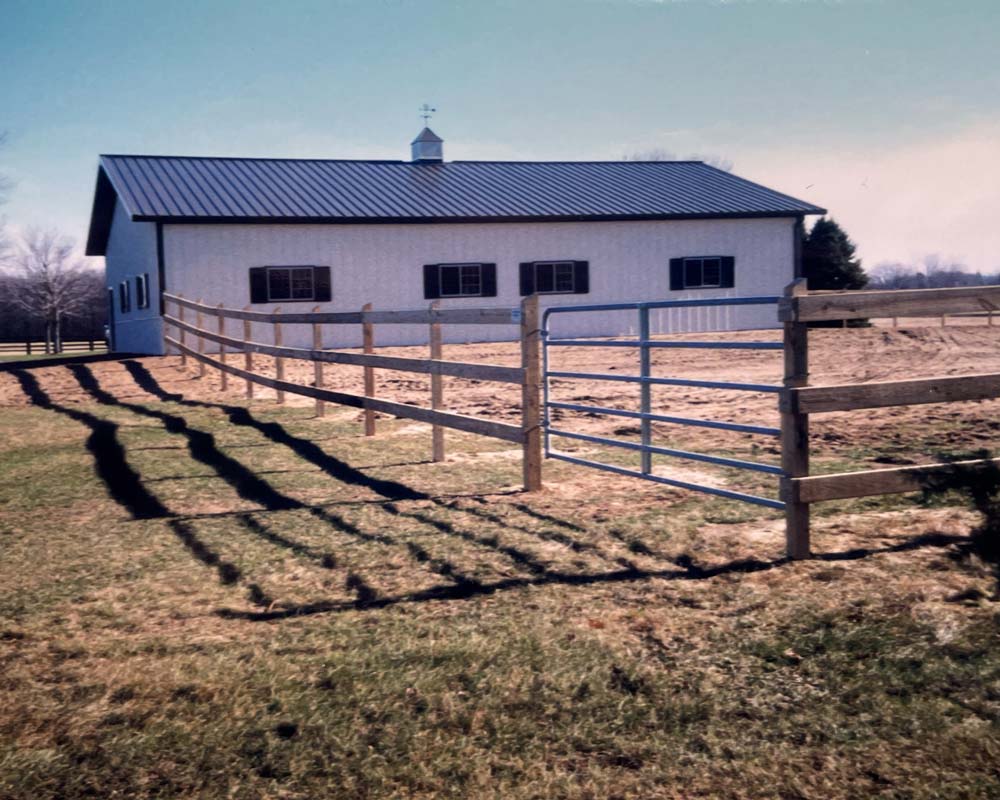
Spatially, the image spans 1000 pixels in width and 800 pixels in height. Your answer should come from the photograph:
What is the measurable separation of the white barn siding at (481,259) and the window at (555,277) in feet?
0.55

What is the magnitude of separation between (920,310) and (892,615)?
1875 mm

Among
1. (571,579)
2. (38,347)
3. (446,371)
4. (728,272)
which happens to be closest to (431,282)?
(728,272)

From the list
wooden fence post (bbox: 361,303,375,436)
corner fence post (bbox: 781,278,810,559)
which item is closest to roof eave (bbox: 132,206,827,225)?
wooden fence post (bbox: 361,303,375,436)

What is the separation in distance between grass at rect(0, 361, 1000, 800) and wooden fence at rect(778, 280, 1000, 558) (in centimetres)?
31

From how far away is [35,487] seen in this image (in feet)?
25.8

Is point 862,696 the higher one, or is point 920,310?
point 920,310

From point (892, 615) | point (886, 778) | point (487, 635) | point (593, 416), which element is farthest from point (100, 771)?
point (593, 416)

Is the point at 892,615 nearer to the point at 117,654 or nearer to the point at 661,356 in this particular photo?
the point at 117,654

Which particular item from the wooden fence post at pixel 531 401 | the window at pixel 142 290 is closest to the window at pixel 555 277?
the window at pixel 142 290

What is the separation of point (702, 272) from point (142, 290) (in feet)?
48.9

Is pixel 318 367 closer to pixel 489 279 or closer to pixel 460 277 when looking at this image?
pixel 460 277

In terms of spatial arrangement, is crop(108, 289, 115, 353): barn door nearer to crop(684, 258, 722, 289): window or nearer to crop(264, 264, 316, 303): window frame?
crop(264, 264, 316, 303): window frame

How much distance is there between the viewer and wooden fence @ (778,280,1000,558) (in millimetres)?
5016

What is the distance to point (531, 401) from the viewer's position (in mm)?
7266
